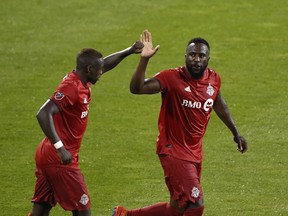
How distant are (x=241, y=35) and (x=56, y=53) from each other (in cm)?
404

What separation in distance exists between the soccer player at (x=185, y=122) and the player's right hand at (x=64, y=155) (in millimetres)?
1284

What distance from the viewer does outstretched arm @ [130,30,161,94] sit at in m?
12.1

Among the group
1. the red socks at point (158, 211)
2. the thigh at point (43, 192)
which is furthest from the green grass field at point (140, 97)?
the thigh at point (43, 192)

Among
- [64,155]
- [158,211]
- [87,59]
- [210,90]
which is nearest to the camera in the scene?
[64,155]

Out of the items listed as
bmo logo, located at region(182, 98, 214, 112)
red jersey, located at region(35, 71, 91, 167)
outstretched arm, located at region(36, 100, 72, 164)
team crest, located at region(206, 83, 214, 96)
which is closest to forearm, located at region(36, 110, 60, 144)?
outstretched arm, located at region(36, 100, 72, 164)

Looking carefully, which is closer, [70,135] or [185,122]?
[70,135]

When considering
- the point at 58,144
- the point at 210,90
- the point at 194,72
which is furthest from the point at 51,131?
the point at 210,90

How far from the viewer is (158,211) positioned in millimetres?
13188

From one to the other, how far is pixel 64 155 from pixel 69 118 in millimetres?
614

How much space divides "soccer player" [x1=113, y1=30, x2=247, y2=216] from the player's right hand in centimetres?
128

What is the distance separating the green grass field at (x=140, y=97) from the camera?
15.2 meters

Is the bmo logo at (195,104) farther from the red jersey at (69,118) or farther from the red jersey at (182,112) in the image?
the red jersey at (69,118)

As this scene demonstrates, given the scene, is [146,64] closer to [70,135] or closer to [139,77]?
[139,77]

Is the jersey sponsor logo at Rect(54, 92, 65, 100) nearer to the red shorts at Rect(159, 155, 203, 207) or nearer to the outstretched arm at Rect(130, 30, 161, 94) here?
the outstretched arm at Rect(130, 30, 161, 94)
